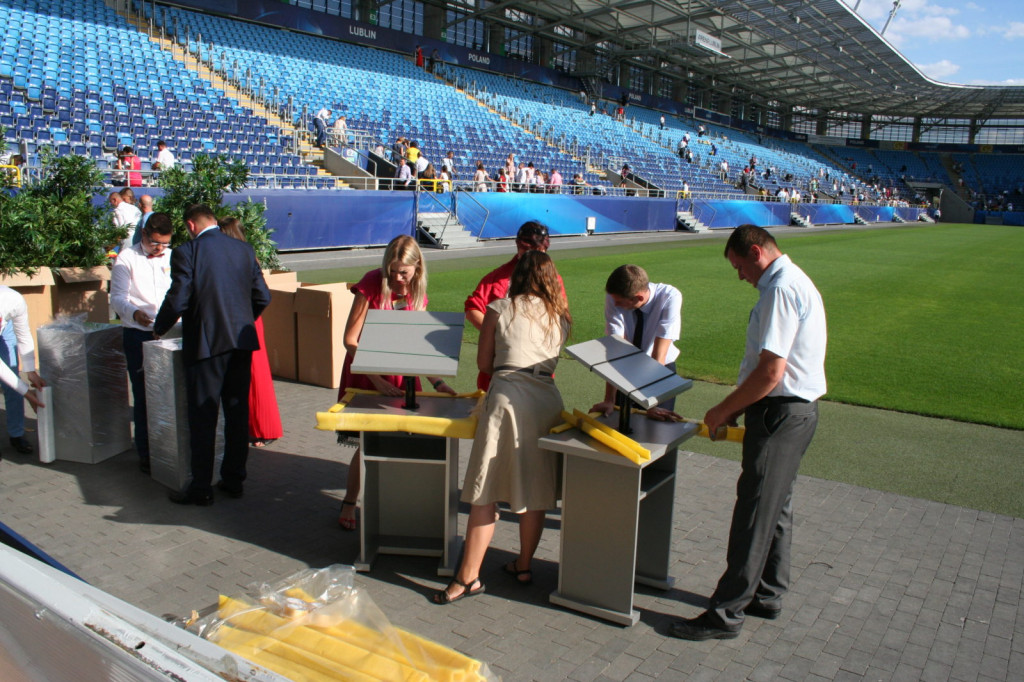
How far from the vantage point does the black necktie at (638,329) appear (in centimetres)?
456

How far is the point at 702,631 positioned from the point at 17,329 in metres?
4.97

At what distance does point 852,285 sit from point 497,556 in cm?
1553

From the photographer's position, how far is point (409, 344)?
4098 millimetres

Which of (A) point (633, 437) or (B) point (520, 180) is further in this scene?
(B) point (520, 180)

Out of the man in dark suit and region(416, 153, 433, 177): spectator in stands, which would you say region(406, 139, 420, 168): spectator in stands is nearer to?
region(416, 153, 433, 177): spectator in stands

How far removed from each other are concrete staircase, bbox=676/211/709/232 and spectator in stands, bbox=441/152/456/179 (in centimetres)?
1263

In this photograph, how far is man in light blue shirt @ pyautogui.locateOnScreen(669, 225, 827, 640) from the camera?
11.2 feet

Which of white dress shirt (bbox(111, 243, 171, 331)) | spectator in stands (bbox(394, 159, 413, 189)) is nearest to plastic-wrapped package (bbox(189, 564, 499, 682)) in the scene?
white dress shirt (bbox(111, 243, 171, 331))

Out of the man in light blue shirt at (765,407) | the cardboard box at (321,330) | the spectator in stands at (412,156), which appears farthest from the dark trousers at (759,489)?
the spectator in stands at (412,156)

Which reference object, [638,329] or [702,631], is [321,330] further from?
[702,631]

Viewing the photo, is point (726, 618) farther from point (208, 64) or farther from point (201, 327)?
point (208, 64)

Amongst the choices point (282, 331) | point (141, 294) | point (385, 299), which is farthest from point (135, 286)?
point (282, 331)

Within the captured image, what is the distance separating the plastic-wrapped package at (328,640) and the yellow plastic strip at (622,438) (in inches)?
53.0

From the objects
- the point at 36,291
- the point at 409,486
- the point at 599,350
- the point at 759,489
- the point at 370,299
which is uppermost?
the point at 370,299
